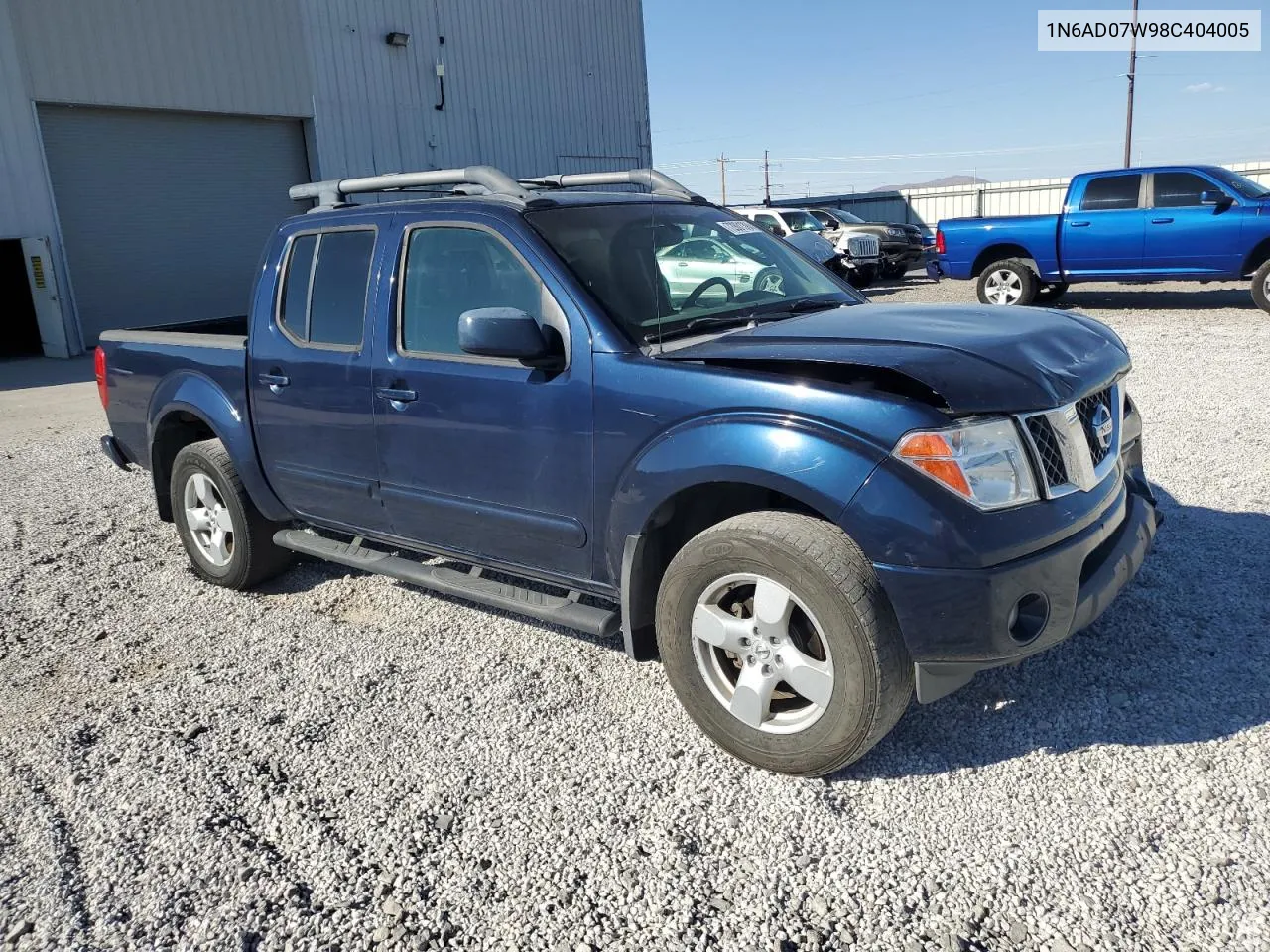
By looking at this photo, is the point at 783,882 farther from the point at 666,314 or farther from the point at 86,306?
the point at 86,306

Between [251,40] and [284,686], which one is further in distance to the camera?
[251,40]

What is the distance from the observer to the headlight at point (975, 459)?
2760 millimetres

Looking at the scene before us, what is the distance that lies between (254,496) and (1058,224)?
12.9 metres

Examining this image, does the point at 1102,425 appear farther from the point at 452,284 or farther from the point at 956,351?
the point at 452,284

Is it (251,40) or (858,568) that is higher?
(251,40)

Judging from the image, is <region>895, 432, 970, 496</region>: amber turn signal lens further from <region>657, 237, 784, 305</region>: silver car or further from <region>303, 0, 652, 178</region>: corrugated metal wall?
<region>303, 0, 652, 178</region>: corrugated metal wall

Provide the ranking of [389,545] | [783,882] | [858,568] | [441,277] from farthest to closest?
[389,545] < [441,277] < [858,568] < [783,882]

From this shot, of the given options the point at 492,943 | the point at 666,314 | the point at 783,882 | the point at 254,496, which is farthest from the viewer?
the point at 254,496

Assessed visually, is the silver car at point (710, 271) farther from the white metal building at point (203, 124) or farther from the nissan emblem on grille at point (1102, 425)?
the white metal building at point (203, 124)

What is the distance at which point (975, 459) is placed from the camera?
9.10 feet

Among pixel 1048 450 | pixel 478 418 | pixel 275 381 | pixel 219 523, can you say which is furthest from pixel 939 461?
pixel 219 523


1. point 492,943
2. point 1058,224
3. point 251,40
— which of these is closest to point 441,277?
point 492,943

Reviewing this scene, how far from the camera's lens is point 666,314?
11.9 feet

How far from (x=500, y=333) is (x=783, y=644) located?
53.6 inches
